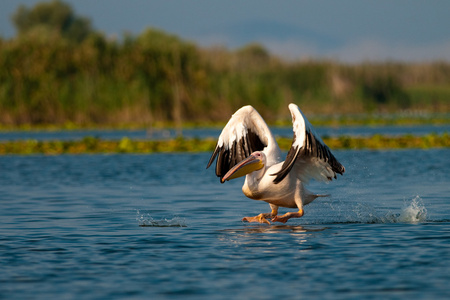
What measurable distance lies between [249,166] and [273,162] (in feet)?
1.67

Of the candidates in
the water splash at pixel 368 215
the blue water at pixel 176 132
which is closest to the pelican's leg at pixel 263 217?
the water splash at pixel 368 215

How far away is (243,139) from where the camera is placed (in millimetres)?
12859

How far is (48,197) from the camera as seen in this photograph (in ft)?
55.8

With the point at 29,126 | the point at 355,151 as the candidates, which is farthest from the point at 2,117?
the point at 355,151

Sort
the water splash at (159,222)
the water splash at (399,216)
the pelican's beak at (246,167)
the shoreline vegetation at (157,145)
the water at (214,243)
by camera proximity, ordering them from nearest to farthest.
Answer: the water at (214,243) → the pelican's beak at (246,167) → the water splash at (159,222) → the water splash at (399,216) → the shoreline vegetation at (157,145)

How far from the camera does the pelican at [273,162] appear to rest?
37.3 ft

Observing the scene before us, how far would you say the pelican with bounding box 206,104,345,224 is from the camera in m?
11.4

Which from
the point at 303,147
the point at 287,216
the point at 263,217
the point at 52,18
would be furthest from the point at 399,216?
the point at 52,18

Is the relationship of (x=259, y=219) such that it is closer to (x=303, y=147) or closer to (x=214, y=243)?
(x=303, y=147)

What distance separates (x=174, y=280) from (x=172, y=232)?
3292mm

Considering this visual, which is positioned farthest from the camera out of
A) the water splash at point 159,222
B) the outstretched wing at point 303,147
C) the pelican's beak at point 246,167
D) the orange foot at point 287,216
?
the water splash at point 159,222

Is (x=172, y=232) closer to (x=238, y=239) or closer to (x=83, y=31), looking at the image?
(x=238, y=239)

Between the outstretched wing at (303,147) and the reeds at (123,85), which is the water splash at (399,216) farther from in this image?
the reeds at (123,85)

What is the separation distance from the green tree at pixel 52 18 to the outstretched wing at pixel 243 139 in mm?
106500
